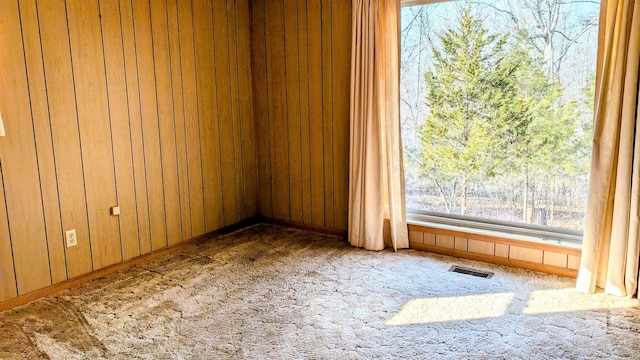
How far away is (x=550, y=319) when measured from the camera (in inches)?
99.9

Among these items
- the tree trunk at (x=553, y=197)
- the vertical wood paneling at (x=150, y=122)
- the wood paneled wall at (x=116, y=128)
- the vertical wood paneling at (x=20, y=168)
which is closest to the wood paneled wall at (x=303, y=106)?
the wood paneled wall at (x=116, y=128)

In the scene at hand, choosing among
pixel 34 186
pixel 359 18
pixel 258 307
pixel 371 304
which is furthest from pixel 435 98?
pixel 34 186

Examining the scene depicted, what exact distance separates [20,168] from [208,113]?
160cm

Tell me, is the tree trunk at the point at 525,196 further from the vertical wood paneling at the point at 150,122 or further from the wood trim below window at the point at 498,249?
the vertical wood paneling at the point at 150,122

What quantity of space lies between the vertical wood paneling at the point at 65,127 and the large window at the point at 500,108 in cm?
244

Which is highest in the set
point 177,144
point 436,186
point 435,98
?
point 435,98

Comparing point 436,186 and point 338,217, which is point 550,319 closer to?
point 436,186

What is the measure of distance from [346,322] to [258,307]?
560 mm

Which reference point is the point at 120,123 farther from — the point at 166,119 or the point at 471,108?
the point at 471,108

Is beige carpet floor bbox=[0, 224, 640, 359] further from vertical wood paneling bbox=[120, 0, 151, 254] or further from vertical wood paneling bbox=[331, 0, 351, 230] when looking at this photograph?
vertical wood paneling bbox=[331, 0, 351, 230]

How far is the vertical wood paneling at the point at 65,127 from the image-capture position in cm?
288

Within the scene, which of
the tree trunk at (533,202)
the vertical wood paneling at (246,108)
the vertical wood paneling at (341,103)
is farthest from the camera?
the vertical wood paneling at (246,108)

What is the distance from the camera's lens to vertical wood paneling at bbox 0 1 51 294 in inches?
106

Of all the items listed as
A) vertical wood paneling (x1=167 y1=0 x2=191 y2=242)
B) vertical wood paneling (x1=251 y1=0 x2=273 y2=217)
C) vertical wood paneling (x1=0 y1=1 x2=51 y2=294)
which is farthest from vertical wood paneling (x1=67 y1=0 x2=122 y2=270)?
vertical wood paneling (x1=251 y1=0 x2=273 y2=217)
